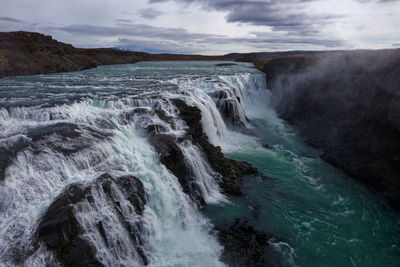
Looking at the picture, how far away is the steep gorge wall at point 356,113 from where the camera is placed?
1452 centimetres

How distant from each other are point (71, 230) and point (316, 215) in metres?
9.66

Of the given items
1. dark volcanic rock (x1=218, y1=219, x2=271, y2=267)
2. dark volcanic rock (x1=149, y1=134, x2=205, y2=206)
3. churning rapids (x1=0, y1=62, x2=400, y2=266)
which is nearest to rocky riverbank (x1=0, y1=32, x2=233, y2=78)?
churning rapids (x1=0, y1=62, x2=400, y2=266)

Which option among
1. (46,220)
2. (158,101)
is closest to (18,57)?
(158,101)

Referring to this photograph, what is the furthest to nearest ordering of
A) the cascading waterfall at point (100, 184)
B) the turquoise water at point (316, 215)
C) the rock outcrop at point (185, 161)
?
the rock outcrop at point (185, 161)
the turquoise water at point (316, 215)
the cascading waterfall at point (100, 184)

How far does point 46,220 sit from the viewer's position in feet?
23.9

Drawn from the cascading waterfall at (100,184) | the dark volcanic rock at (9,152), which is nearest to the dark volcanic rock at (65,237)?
the cascading waterfall at (100,184)

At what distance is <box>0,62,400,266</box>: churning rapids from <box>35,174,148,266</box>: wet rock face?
0.03m

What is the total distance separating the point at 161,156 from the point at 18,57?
34.2m

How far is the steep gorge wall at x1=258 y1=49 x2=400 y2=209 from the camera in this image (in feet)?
47.6

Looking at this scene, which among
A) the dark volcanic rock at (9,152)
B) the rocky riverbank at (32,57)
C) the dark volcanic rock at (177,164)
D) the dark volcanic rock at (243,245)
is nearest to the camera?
the dark volcanic rock at (9,152)

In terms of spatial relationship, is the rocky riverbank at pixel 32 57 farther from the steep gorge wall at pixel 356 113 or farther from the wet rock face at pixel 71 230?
the steep gorge wall at pixel 356 113

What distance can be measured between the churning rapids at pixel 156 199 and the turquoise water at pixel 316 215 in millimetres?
48

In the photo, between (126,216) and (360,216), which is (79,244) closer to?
(126,216)

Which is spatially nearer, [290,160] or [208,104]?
[290,160]
